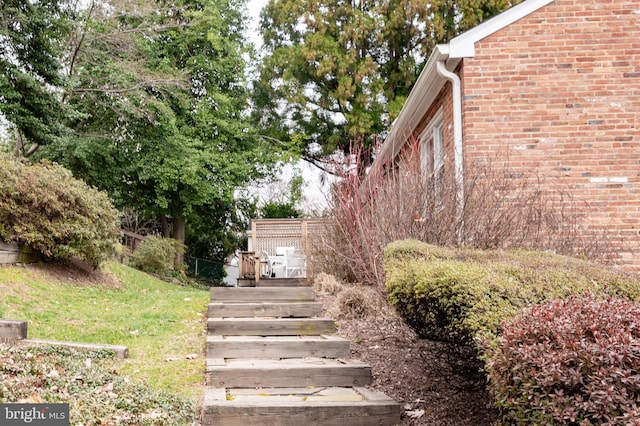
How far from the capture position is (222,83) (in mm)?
21312

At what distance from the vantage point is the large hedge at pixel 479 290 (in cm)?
332

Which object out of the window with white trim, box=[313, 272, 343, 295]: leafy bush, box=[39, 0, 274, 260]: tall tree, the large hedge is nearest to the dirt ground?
the large hedge

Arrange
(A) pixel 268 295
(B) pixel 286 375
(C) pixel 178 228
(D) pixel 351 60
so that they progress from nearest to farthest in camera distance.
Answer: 1. (B) pixel 286 375
2. (A) pixel 268 295
3. (D) pixel 351 60
4. (C) pixel 178 228

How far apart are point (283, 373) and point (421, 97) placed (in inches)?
232

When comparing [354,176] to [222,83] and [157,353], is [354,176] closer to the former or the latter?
[157,353]

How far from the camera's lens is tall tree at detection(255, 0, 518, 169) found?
2108cm

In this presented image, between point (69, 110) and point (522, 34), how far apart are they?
387 inches

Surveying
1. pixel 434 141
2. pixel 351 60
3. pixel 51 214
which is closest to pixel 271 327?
pixel 434 141

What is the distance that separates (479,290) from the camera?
3426 millimetres

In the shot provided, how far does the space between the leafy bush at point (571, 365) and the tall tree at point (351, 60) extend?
18042mm

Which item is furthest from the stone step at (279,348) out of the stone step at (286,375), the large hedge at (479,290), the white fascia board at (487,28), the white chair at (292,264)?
the white chair at (292,264)

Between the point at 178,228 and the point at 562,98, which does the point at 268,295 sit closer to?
the point at 562,98

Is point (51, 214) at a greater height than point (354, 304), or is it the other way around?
point (51, 214)

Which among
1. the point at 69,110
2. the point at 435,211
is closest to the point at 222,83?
the point at 69,110
